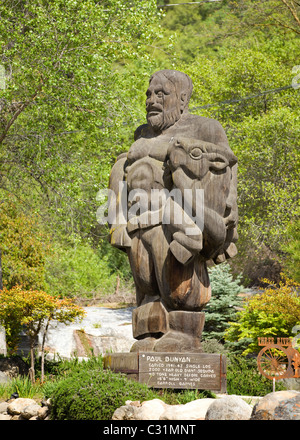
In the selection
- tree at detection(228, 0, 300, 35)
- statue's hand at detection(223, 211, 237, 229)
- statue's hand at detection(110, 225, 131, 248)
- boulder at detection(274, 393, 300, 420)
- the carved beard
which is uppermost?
tree at detection(228, 0, 300, 35)

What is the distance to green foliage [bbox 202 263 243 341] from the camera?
13.7m

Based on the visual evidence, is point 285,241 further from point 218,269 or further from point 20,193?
point 20,193

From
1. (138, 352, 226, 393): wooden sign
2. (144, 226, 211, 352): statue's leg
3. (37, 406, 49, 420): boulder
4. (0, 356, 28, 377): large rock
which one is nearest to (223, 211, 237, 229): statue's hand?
(144, 226, 211, 352): statue's leg

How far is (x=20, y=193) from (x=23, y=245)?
70.8 inches

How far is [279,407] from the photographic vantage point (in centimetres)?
481

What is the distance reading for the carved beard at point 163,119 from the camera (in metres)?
7.47

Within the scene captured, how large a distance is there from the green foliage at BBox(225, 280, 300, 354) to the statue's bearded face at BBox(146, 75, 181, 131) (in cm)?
535

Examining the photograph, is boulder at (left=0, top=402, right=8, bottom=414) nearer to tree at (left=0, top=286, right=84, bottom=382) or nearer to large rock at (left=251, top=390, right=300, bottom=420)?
tree at (left=0, top=286, right=84, bottom=382)

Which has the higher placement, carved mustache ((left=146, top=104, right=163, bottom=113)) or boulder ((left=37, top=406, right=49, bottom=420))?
carved mustache ((left=146, top=104, right=163, bottom=113))

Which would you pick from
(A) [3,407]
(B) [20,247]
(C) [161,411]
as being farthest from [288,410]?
(B) [20,247]

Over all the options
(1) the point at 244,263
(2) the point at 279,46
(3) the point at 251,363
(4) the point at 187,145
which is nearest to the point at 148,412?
(4) the point at 187,145

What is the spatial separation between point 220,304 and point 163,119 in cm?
712

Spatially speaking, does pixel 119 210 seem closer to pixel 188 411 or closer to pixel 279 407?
pixel 188 411

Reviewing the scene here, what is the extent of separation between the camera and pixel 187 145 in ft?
22.9
